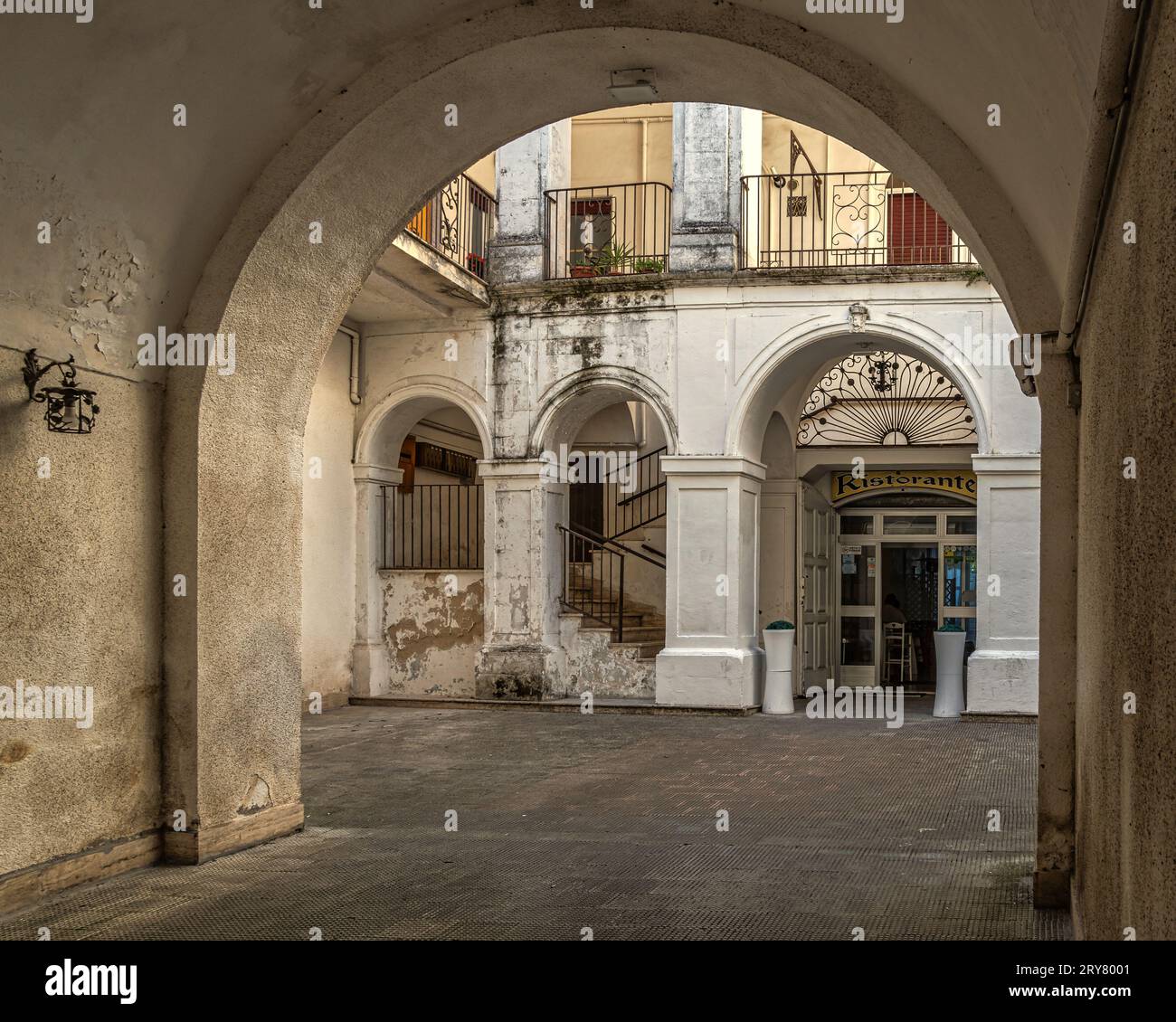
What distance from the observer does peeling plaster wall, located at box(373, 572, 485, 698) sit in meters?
17.5

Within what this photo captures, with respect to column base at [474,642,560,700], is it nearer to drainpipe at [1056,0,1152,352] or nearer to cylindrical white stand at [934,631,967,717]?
cylindrical white stand at [934,631,967,717]

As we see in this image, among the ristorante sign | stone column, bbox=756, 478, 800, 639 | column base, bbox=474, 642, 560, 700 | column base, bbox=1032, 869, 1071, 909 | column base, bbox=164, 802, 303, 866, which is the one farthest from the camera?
the ristorante sign

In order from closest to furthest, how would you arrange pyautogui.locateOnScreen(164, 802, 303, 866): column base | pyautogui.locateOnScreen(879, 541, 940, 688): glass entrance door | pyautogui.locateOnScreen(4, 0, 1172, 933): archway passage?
1. pyautogui.locateOnScreen(4, 0, 1172, 933): archway passage
2. pyautogui.locateOnScreen(164, 802, 303, 866): column base
3. pyautogui.locateOnScreen(879, 541, 940, 688): glass entrance door

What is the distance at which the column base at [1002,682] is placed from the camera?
15.0 m

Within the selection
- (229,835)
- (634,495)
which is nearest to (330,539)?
(634,495)

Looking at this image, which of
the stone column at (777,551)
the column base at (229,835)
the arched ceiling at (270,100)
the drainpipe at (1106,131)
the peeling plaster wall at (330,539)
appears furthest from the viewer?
the stone column at (777,551)

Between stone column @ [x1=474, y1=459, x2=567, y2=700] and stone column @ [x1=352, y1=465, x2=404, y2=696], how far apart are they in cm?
137

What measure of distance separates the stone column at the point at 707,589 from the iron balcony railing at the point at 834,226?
2.72 meters

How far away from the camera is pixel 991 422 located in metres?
15.5

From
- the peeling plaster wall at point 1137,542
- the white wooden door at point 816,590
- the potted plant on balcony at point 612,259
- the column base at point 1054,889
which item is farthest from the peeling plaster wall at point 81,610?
the white wooden door at point 816,590

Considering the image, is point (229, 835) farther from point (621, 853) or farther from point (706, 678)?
point (706, 678)

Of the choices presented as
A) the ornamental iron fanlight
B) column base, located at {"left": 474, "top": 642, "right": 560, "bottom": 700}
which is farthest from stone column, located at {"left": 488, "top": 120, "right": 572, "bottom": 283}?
column base, located at {"left": 474, "top": 642, "right": 560, "bottom": 700}

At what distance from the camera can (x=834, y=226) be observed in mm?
16594

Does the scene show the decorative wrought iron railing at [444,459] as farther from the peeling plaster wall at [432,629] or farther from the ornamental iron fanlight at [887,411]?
the ornamental iron fanlight at [887,411]
